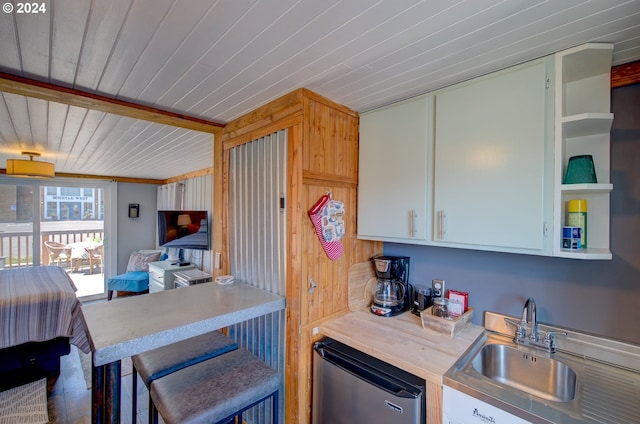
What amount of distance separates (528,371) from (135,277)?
5.23m

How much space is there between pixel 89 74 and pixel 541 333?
2.64 m

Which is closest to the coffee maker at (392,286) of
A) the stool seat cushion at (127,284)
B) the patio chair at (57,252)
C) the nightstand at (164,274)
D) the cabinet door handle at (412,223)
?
the cabinet door handle at (412,223)

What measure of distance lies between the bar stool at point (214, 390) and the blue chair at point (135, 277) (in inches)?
146

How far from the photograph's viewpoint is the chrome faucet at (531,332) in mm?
1399

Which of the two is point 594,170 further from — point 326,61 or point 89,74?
point 89,74

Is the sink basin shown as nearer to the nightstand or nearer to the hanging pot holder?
the hanging pot holder

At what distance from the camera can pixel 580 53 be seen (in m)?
1.17

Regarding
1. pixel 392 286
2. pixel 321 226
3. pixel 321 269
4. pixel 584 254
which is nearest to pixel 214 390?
pixel 321 269

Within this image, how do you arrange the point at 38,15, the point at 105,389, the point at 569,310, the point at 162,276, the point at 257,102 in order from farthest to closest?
the point at 162,276, the point at 257,102, the point at 569,310, the point at 105,389, the point at 38,15

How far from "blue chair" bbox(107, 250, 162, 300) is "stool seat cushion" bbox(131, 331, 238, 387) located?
3496 millimetres

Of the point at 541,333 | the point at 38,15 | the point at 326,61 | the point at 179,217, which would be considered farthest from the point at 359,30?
the point at 179,217

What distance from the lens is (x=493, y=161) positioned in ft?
4.53

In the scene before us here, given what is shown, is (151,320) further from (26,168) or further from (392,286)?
(26,168)

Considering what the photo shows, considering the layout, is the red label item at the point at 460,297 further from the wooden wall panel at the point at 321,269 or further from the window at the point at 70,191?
the window at the point at 70,191
